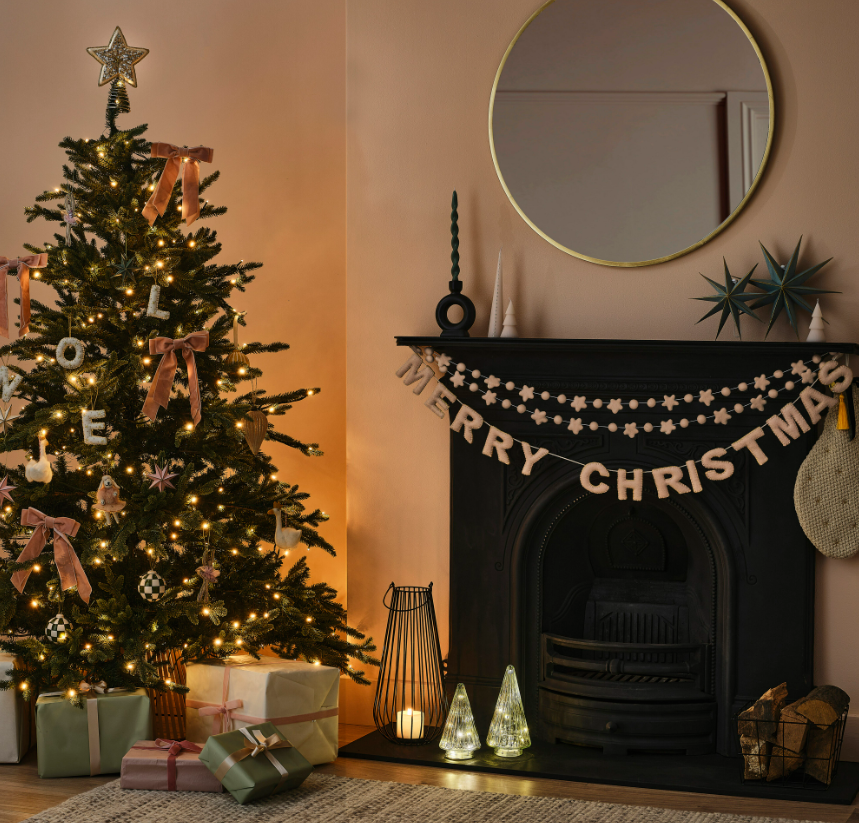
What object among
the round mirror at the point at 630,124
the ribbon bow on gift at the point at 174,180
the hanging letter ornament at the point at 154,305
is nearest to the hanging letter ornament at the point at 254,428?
the hanging letter ornament at the point at 154,305

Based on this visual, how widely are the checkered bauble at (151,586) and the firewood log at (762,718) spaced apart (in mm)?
1720

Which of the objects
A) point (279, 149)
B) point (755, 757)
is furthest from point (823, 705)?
point (279, 149)

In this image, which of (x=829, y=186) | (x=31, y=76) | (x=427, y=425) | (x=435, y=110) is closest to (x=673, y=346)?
(x=829, y=186)

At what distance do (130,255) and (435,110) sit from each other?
1.14 metres

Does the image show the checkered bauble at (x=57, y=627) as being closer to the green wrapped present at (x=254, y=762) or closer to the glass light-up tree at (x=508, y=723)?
the green wrapped present at (x=254, y=762)

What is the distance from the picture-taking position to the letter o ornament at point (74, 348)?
2.98 meters

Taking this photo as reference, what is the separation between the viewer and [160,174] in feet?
10.3

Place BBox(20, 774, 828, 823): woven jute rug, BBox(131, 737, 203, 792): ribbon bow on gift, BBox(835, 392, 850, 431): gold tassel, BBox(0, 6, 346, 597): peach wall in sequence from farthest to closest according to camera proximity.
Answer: BBox(0, 6, 346, 597): peach wall, BBox(835, 392, 850, 431): gold tassel, BBox(131, 737, 203, 792): ribbon bow on gift, BBox(20, 774, 828, 823): woven jute rug

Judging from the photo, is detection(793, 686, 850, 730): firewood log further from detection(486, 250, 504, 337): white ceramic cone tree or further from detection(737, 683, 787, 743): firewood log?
detection(486, 250, 504, 337): white ceramic cone tree

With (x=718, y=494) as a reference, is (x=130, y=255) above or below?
above

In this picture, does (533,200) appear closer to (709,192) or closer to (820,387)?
(709,192)

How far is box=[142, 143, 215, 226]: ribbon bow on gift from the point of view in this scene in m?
2.97

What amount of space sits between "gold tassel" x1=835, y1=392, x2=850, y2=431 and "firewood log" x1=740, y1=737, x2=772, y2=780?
936 mm

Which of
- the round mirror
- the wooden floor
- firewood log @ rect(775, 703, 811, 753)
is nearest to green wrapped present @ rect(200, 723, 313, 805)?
the wooden floor
